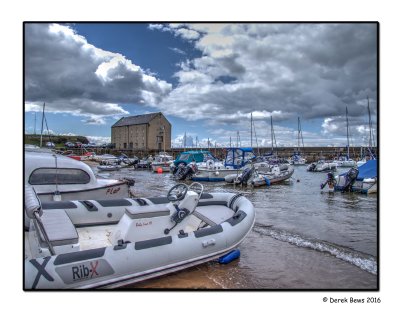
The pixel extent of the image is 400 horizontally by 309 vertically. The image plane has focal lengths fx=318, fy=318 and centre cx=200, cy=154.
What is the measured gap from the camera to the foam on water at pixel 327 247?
5.51 meters

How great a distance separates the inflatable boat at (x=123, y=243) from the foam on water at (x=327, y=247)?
1512 mm

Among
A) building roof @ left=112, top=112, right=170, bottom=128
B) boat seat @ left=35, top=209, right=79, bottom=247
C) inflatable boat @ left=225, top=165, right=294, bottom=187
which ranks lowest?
inflatable boat @ left=225, top=165, right=294, bottom=187

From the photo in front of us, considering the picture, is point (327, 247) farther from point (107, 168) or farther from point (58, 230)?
point (107, 168)

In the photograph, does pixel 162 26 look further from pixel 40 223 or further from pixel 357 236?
pixel 357 236

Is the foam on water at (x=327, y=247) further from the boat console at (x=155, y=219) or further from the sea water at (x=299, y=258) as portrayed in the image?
the boat console at (x=155, y=219)

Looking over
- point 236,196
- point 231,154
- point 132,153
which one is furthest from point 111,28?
point 132,153

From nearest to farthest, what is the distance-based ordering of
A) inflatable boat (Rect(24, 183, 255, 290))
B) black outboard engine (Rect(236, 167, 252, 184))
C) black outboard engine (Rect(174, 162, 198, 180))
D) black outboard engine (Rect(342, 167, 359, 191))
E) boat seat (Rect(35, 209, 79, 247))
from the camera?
inflatable boat (Rect(24, 183, 255, 290))
boat seat (Rect(35, 209, 79, 247))
black outboard engine (Rect(342, 167, 359, 191))
black outboard engine (Rect(236, 167, 252, 184))
black outboard engine (Rect(174, 162, 198, 180))

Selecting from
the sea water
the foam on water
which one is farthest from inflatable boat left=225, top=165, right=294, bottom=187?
the foam on water

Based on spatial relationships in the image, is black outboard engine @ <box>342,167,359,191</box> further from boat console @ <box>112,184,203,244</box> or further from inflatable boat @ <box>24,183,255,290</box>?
boat console @ <box>112,184,203,244</box>

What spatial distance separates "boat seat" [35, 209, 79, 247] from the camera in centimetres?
407

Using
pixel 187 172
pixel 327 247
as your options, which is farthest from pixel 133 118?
pixel 187 172

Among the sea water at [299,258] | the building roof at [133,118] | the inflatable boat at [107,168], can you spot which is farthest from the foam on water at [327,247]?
the inflatable boat at [107,168]

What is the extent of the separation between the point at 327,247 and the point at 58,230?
5041 millimetres

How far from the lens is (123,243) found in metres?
4.59
